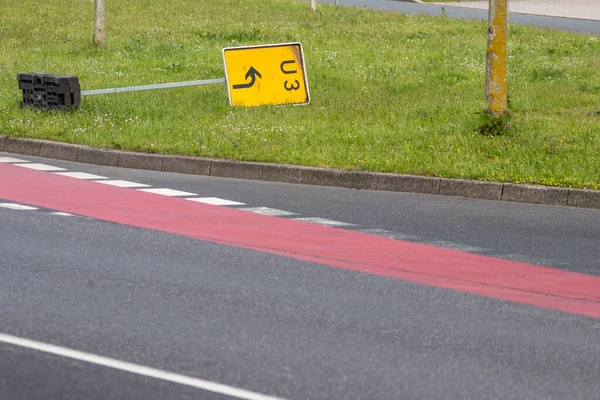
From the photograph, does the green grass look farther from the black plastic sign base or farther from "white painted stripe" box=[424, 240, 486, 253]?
"white painted stripe" box=[424, 240, 486, 253]

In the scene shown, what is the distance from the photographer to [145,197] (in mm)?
11617

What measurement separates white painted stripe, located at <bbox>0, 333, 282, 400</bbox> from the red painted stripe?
8.92 ft

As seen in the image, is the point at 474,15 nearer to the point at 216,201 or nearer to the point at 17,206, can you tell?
the point at 216,201

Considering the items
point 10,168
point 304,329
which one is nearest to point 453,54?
point 10,168

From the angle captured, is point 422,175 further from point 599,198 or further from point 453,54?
point 453,54

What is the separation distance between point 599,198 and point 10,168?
641cm

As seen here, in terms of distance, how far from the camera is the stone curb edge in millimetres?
11617

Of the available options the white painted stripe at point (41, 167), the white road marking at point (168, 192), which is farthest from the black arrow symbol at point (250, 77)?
the white road marking at point (168, 192)

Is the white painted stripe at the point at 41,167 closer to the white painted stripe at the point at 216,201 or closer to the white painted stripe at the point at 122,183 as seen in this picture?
the white painted stripe at the point at 122,183

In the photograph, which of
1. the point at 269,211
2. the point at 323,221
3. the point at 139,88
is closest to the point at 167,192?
the point at 269,211

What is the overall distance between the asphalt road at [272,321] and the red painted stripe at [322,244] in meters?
0.23

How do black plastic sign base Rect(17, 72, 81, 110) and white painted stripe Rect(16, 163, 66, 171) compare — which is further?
black plastic sign base Rect(17, 72, 81, 110)

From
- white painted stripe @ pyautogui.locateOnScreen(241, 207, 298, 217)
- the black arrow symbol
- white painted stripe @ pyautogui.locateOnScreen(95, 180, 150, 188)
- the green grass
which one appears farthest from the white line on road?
the black arrow symbol

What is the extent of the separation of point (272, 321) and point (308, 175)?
5709 millimetres
